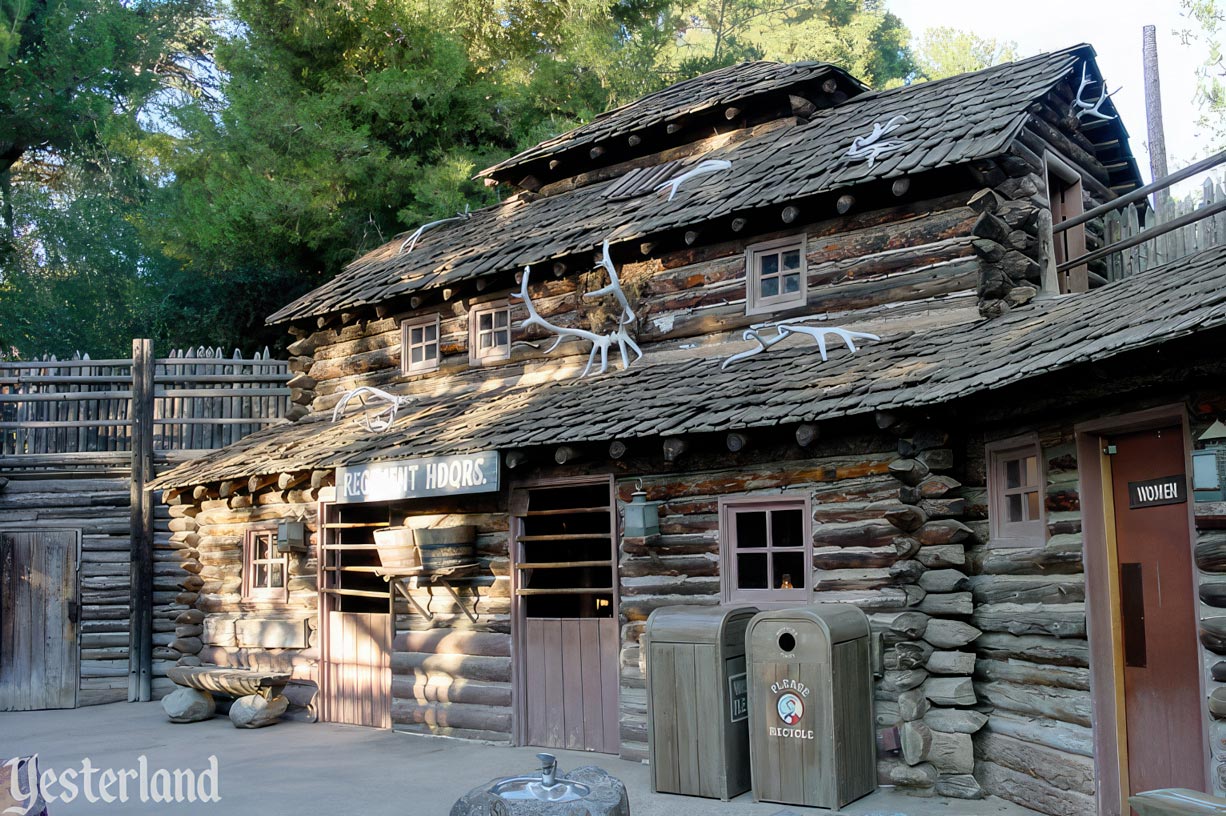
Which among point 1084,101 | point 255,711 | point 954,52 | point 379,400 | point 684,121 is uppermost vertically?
point 954,52

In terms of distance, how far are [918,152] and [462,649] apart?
22.4 feet

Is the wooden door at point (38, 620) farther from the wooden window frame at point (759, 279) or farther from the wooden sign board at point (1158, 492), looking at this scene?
the wooden sign board at point (1158, 492)

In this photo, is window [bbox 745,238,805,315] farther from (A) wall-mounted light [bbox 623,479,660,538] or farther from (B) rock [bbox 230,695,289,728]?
(B) rock [bbox 230,695,289,728]

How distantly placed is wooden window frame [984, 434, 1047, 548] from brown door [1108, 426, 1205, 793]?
64cm

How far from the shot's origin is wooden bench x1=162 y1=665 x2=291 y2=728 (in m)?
12.8

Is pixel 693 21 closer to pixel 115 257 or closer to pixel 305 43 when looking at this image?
pixel 305 43

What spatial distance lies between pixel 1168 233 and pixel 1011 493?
387 cm

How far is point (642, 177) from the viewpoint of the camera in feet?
46.0

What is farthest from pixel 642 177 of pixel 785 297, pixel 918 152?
pixel 918 152

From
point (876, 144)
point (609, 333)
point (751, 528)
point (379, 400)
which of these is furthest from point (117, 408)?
point (876, 144)

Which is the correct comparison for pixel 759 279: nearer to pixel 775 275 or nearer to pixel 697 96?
pixel 775 275

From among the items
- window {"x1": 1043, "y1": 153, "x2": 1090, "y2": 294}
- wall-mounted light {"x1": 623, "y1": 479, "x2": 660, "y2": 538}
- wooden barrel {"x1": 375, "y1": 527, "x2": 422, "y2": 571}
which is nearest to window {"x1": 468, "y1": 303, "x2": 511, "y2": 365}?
wooden barrel {"x1": 375, "y1": 527, "x2": 422, "y2": 571}

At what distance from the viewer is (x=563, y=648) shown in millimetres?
11109

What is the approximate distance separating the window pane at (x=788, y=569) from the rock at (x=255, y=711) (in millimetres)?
6609
